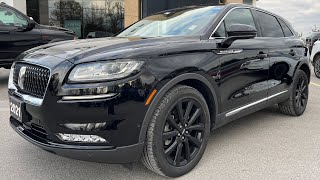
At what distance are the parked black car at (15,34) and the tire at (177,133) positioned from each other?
16.0ft

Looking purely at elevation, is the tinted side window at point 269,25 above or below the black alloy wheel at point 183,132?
above

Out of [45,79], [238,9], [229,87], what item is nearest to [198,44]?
[229,87]

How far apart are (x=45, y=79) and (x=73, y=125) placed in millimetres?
476

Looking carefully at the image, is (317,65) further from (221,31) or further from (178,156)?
(178,156)

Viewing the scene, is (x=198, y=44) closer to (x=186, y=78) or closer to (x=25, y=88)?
(x=186, y=78)

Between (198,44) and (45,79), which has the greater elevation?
(198,44)

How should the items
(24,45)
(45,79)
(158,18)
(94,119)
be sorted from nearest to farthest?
(94,119), (45,79), (158,18), (24,45)

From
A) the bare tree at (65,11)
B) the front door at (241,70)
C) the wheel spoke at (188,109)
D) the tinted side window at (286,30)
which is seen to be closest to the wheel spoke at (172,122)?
the wheel spoke at (188,109)

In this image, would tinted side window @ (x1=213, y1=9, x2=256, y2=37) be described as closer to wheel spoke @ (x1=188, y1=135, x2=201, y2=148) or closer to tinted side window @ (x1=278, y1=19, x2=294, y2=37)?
tinted side window @ (x1=278, y1=19, x2=294, y2=37)

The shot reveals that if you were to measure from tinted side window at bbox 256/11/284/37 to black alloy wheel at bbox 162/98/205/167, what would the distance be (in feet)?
6.14

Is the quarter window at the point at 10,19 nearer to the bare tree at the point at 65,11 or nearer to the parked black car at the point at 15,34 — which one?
the parked black car at the point at 15,34

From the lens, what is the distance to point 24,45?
7.30 m

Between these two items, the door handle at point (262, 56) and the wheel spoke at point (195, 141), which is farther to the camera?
the door handle at point (262, 56)

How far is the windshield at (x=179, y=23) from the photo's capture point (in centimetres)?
347
